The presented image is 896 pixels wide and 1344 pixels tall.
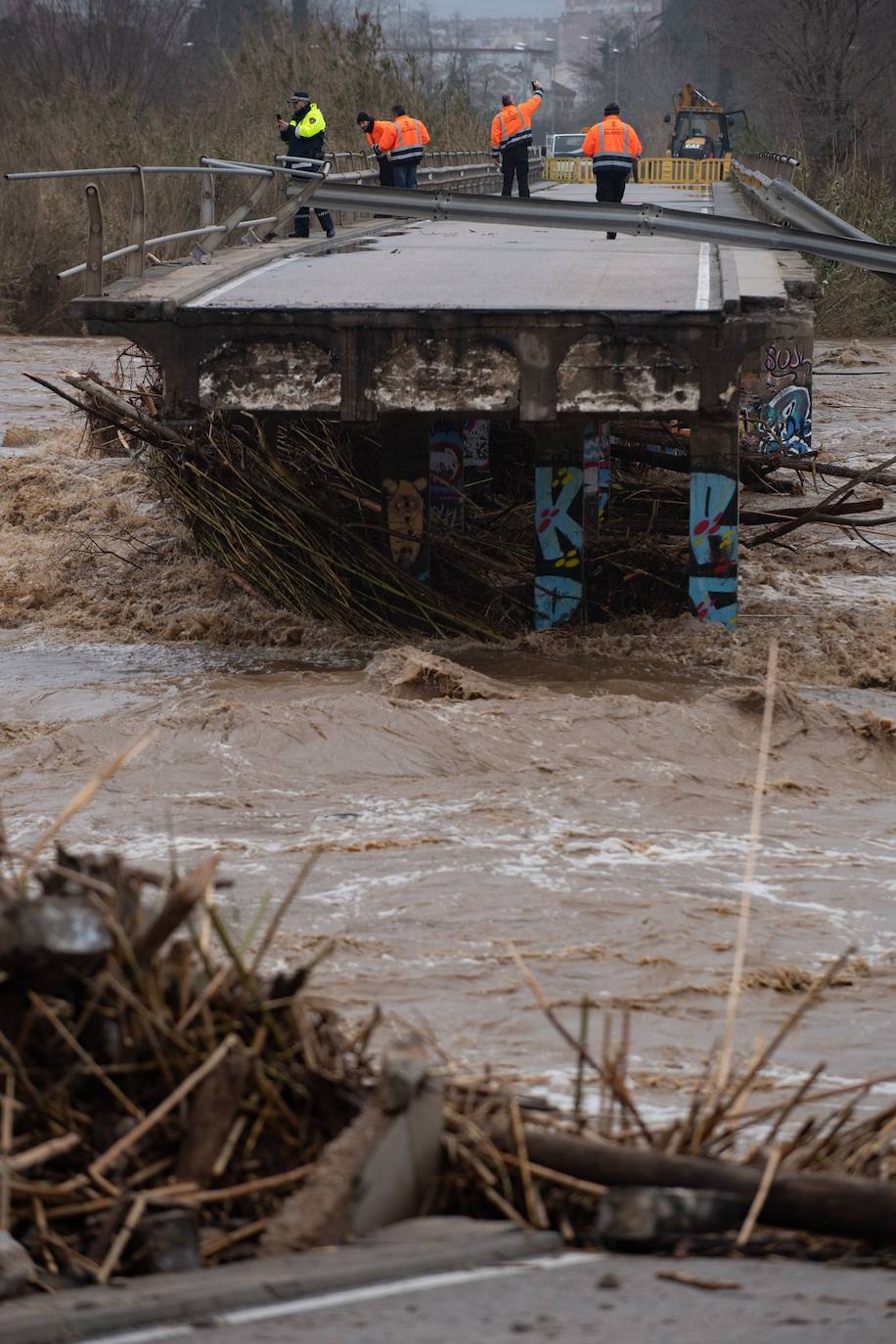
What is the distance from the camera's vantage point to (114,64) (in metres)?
56.7

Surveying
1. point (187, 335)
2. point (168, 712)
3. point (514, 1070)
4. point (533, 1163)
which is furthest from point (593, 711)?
point (533, 1163)

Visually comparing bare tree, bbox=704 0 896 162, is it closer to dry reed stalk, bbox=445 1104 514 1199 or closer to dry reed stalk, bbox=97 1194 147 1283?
dry reed stalk, bbox=445 1104 514 1199

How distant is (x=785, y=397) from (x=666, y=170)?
3808 cm

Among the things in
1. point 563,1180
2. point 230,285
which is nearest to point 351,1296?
point 563,1180

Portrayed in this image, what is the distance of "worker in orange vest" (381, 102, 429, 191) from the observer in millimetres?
24453

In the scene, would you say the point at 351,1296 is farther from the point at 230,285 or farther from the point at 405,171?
the point at 405,171

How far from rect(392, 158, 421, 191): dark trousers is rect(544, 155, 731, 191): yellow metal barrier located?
28.7 m

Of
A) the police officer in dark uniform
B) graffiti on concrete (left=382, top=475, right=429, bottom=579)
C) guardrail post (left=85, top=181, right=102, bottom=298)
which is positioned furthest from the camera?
the police officer in dark uniform

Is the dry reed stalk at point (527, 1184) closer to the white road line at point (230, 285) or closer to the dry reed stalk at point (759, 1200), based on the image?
the dry reed stalk at point (759, 1200)

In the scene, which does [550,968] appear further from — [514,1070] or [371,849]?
[371,849]

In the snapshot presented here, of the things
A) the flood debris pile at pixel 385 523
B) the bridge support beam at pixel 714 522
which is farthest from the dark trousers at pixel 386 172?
the bridge support beam at pixel 714 522

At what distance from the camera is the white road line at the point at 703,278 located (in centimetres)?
1178

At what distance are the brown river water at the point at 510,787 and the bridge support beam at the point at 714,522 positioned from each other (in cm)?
25

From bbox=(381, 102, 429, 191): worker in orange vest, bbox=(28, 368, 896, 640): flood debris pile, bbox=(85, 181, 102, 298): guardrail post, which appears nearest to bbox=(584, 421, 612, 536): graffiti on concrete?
bbox=(28, 368, 896, 640): flood debris pile
